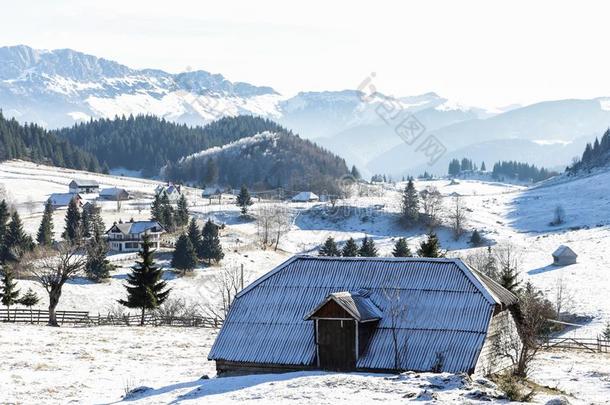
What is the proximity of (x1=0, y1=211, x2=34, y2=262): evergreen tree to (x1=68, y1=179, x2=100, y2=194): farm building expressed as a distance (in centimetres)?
7014

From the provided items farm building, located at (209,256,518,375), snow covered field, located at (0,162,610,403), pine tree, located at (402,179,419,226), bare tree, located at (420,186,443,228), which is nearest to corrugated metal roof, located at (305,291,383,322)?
farm building, located at (209,256,518,375)

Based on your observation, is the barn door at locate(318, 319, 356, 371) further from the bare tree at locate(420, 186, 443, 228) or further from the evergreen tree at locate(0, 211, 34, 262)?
the bare tree at locate(420, 186, 443, 228)

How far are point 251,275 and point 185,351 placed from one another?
52.6m

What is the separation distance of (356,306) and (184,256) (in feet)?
213

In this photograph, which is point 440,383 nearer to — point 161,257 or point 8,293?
point 8,293

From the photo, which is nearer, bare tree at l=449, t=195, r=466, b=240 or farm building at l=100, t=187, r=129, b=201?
bare tree at l=449, t=195, r=466, b=240

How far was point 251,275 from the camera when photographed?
321 feet

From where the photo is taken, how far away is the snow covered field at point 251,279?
30266mm

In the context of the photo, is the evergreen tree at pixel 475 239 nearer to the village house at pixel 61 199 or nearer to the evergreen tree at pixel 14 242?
the evergreen tree at pixel 14 242

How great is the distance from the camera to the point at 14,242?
98.4 m

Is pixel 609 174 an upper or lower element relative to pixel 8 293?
upper

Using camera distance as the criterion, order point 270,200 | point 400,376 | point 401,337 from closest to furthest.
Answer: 1. point 400,376
2. point 401,337
3. point 270,200

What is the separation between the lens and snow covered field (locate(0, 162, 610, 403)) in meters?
30.3

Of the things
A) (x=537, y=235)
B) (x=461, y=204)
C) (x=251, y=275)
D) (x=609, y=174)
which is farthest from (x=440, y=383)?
(x=609, y=174)
